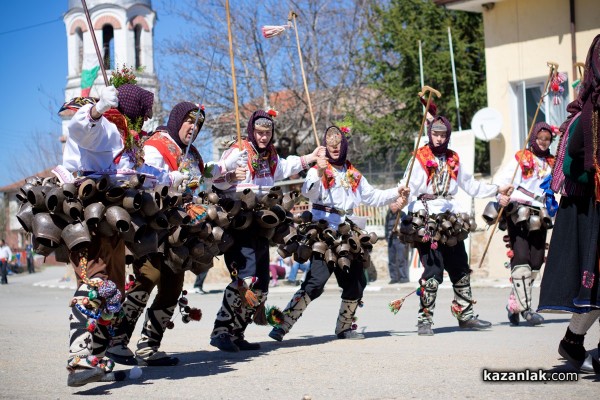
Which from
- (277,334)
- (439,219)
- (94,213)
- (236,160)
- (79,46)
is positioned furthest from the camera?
(79,46)

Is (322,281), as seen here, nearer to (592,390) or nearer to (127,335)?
(127,335)

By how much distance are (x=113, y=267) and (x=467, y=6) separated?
1783cm

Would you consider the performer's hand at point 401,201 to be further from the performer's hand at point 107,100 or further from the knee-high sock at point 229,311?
the performer's hand at point 107,100

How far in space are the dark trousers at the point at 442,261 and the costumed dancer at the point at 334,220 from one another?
0.80 metres

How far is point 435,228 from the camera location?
10117 millimetres

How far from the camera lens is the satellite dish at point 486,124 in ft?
73.9

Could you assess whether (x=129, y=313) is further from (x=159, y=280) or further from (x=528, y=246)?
(x=528, y=246)

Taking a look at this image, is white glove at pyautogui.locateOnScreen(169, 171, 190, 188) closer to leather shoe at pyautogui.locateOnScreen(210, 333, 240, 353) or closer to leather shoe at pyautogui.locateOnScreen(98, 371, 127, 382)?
leather shoe at pyautogui.locateOnScreen(98, 371, 127, 382)

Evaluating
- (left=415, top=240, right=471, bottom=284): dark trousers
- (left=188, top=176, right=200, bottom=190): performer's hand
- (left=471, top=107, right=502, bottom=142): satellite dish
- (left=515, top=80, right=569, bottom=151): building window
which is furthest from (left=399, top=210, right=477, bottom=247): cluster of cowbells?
(left=471, top=107, right=502, bottom=142): satellite dish

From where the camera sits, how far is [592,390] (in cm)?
623

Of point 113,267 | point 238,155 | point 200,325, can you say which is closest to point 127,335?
→ point 113,267

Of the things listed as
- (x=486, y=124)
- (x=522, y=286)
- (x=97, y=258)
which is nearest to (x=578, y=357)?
(x=97, y=258)

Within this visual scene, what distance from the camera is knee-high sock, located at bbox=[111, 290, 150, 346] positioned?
314 inches

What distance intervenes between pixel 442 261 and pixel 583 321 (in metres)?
3.65
